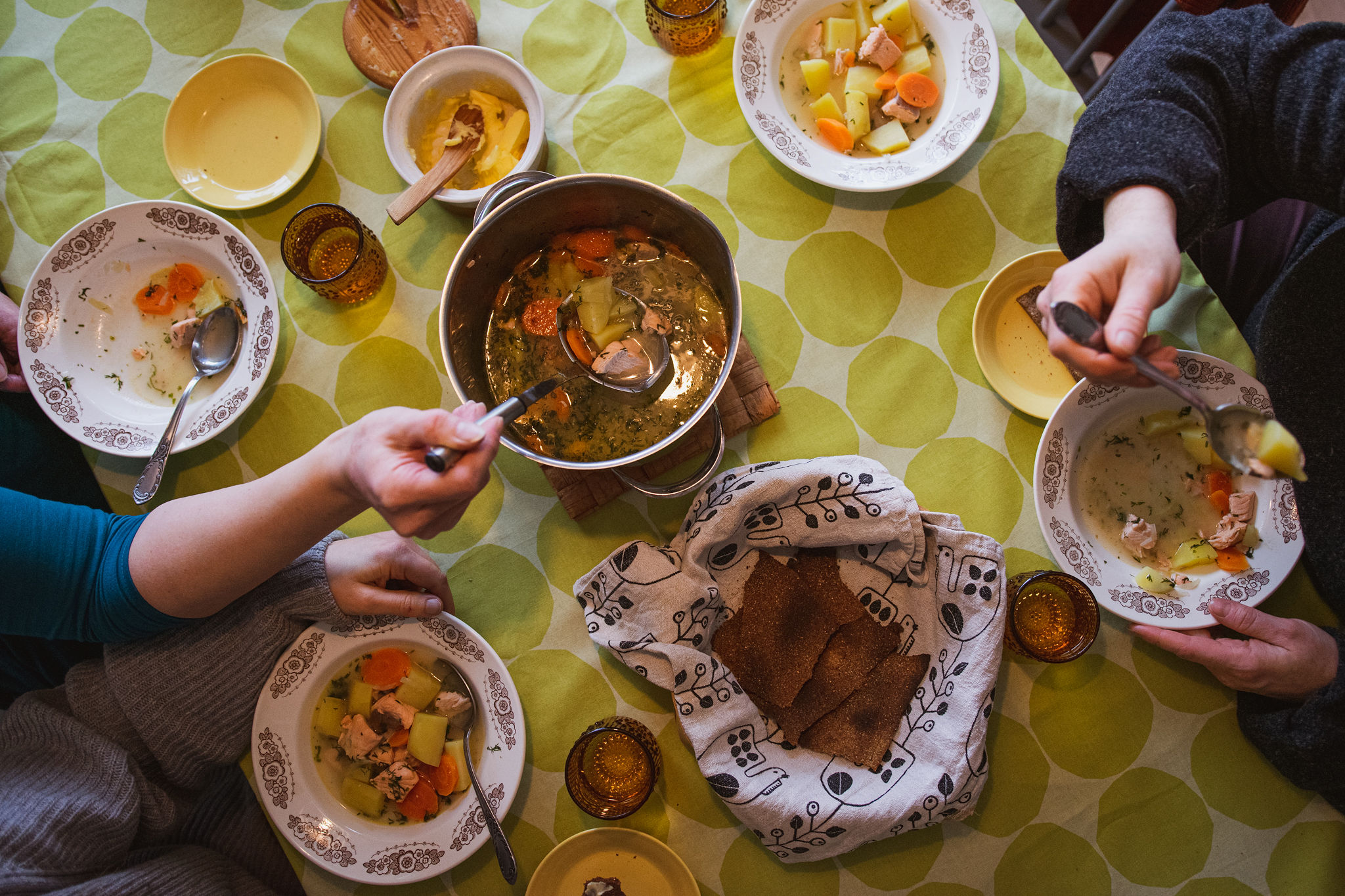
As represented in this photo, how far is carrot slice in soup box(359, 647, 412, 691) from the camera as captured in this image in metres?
1.41

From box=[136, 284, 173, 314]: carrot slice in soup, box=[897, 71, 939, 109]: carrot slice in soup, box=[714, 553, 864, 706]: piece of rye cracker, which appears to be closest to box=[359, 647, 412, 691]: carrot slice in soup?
box=[714, 553, 864, 706]: piece of rye cracker

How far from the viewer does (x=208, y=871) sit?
1396 mm

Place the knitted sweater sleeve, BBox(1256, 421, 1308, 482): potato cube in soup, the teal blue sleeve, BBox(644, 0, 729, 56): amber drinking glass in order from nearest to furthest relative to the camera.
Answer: BBox(1256, 421, 1308, 482): potato cube in soup < the knitted sweater sleeve < the teal blue sleeve < BBox(644, 0, 729, 56): amber drinking glass

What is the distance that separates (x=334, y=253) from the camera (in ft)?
5.08

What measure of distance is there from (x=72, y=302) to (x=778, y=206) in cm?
137

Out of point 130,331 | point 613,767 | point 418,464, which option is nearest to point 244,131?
point 130,331

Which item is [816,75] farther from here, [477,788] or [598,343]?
[477,788]

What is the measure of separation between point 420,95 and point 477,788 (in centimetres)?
129

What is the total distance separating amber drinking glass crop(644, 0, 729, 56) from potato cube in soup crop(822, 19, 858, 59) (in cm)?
21

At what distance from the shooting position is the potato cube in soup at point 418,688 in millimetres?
1402

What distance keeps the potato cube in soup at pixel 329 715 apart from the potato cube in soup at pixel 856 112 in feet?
4.77

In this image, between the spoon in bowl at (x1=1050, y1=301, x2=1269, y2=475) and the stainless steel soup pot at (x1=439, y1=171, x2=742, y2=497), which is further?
the stainless steel soup pot at (x1=439, y1=171, x2=742, y2=497)

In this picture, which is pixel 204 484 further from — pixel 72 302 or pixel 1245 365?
pixel 1245 365

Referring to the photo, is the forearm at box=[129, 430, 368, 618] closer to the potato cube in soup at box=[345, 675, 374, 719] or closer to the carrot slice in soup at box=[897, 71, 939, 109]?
the potato cube in soup at box=[345, 675, 374, 719]
